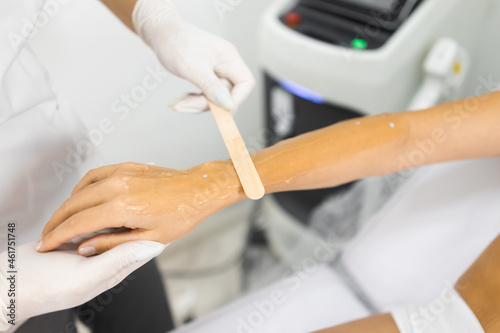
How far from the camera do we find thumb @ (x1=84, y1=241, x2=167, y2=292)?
23.1 inches

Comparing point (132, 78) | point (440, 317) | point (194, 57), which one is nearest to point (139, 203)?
point (194, 57)

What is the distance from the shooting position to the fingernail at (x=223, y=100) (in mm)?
763

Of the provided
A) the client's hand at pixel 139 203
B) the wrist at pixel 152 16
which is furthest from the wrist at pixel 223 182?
the wrist at pixel 152 16

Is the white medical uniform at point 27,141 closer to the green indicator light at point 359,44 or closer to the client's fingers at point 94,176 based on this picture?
the client's fingers at point 94,176

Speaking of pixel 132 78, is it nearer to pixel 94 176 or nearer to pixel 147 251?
pixel 94 176

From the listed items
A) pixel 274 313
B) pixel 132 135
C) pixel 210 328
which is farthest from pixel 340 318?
pixel 132 135

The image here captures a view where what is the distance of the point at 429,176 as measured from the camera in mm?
1100

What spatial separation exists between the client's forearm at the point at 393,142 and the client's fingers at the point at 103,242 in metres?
→ 0.30

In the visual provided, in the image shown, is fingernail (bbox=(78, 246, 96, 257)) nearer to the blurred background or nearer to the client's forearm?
the blurred background

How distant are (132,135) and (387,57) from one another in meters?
0.65

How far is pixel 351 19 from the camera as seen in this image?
122cm

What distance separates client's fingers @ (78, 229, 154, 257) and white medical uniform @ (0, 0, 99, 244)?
0.30 ft

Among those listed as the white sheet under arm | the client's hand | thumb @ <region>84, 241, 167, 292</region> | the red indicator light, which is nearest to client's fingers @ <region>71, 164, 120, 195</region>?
the client's hand

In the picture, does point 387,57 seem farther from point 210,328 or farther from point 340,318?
point 210,328
